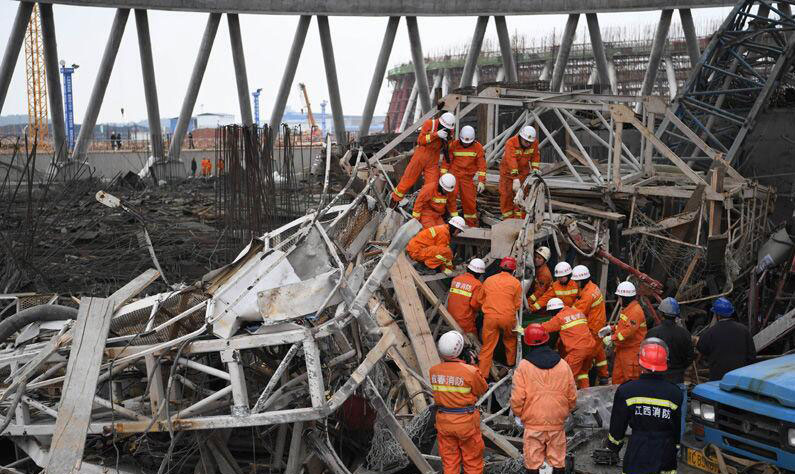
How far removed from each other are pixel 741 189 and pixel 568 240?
10.8 ft

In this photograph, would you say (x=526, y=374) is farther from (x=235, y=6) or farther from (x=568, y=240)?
(x=235, y=6)

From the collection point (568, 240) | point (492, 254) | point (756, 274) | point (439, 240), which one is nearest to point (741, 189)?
point (756, 274)

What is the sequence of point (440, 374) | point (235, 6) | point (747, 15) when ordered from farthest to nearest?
point (235, 6), point (747, 15), point (440, 374)

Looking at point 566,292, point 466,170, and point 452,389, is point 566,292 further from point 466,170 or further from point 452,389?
point 452,389

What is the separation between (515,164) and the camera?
43.3 ft

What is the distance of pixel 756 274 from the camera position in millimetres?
12039

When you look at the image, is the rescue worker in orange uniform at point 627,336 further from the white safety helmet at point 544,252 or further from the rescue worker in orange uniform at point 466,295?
the rescue worker in orange uniform at point 466,295

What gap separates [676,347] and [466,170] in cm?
493

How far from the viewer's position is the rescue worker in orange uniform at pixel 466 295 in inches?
400

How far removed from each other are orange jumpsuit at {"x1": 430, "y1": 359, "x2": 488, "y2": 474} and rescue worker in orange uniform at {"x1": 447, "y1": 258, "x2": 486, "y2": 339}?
2.61 meters

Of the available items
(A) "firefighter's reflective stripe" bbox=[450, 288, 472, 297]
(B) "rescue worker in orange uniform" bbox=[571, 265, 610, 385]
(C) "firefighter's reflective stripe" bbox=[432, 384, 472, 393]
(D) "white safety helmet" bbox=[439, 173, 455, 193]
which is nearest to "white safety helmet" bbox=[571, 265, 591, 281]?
(B) "rescue worker in orange uniform" bbox=[571, 265, 610, 385]

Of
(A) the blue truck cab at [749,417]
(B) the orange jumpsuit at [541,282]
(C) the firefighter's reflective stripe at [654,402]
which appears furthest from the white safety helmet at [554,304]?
(C) the firefighter's reflective stripe at [654,402]

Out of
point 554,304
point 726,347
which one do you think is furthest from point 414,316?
point 726,347

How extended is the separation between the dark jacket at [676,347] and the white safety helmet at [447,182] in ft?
12.8
